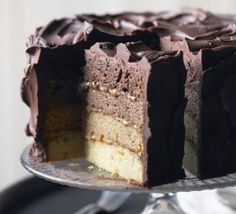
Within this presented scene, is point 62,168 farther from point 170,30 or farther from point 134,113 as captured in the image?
point 170,30

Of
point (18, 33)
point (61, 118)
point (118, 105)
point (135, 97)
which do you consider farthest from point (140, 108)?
point (18, 33)

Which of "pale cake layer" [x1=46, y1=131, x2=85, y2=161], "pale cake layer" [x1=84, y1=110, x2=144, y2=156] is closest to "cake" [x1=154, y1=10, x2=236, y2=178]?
"pale cake layer" [x1=84, y1=110, x2=144, y2=156]

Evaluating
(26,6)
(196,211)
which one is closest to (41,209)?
(196,211)

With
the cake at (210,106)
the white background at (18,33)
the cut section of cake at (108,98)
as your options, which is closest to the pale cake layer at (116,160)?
the cut section of cake at (108,98)

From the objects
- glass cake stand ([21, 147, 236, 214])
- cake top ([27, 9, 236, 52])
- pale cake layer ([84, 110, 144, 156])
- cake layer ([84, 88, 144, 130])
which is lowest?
glass cake stand ([21, 147, 236, 214])

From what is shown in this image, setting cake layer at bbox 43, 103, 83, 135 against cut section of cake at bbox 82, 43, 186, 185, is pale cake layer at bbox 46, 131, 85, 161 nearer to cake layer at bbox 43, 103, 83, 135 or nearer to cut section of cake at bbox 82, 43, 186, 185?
cake layer at bbox 43, 103, 83, 135

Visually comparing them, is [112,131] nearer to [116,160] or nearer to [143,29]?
[116,160]

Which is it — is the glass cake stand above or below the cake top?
below
